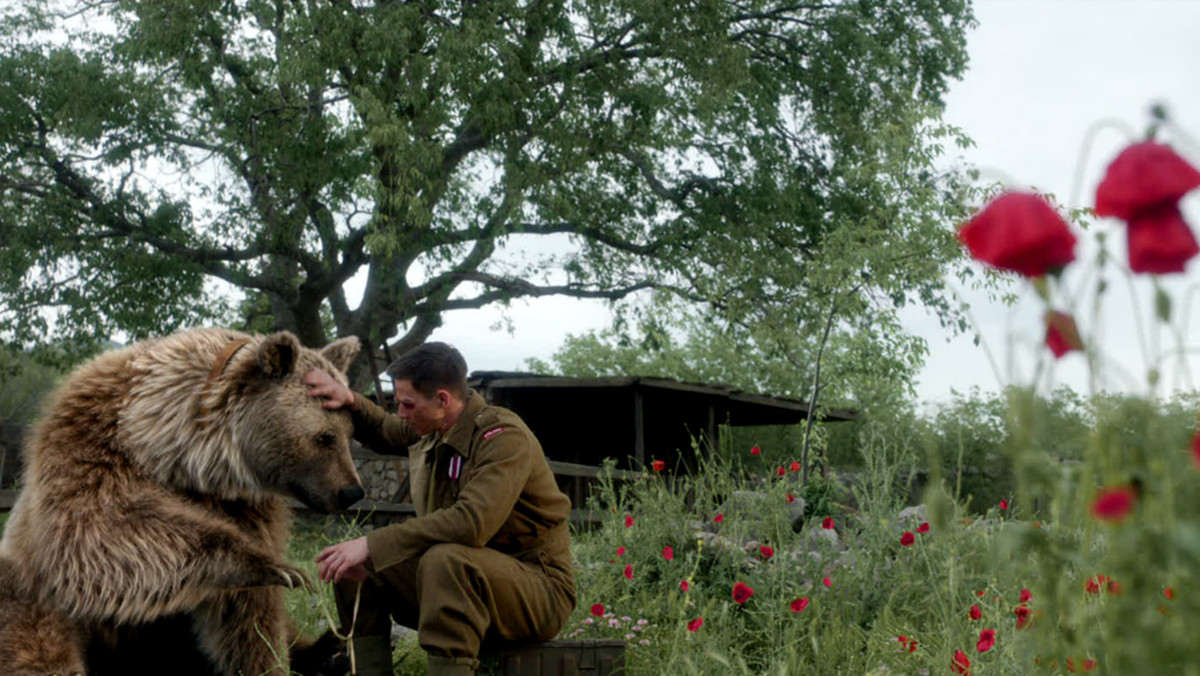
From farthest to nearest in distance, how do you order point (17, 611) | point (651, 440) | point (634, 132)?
point (651, 440) < point (634, 132) < point (17, 611)

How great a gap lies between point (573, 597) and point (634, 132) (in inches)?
526

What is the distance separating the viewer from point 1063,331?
4.70 ft

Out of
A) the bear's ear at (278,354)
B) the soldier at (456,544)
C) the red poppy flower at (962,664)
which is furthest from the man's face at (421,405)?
the red poppy flower at (962,664)

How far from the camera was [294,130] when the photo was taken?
16.2 m

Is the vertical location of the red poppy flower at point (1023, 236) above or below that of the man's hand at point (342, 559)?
above

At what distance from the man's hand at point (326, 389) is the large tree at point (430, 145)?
980 cm

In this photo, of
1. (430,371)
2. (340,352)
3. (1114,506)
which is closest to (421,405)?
(430,371)

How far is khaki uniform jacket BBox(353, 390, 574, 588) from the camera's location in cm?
391

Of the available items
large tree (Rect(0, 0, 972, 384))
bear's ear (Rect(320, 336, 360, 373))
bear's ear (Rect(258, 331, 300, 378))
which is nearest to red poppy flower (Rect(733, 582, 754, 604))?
bear's ear (Rect(320, 336, 360, 373))

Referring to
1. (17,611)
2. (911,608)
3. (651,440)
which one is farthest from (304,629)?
(651,440)

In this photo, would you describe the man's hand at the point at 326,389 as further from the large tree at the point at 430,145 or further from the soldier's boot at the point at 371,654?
the large tree at the point at 430,145

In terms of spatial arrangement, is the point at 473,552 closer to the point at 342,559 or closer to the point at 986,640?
the point at 342,559

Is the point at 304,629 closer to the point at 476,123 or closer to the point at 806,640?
the point at 806,640

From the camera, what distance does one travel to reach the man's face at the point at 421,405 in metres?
4.25
